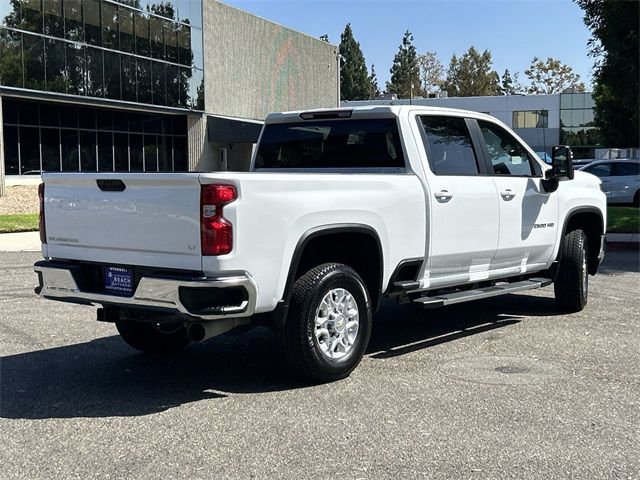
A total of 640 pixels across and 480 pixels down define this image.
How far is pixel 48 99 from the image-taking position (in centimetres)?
2956

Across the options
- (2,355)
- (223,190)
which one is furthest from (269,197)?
(2,355)

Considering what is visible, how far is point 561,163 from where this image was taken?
7719 mm

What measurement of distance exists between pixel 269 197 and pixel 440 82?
105 m

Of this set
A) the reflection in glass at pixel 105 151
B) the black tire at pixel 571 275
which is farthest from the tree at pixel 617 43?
the reflection in glass at pixel 105 151

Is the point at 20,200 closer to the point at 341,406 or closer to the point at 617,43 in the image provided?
the point at 617,43

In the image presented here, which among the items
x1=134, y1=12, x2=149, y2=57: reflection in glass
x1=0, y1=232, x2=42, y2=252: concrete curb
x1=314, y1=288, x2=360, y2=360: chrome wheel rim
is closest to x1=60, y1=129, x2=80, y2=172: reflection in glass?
x1=134, y1=12, x2=149, y2=57: reflection in glass

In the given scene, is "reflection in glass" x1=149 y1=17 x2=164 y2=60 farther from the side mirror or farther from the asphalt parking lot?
the side mirror

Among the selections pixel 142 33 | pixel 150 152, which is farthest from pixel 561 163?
pixel 150 152

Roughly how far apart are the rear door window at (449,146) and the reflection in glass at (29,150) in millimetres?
26621

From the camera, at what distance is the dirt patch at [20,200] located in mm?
24255

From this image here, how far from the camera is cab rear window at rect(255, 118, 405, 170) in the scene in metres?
6.62

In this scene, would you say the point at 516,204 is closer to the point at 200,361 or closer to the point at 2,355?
the point at 200,361

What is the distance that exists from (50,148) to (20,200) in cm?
625

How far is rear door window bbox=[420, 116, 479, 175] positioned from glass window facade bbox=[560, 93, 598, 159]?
67682 mm
